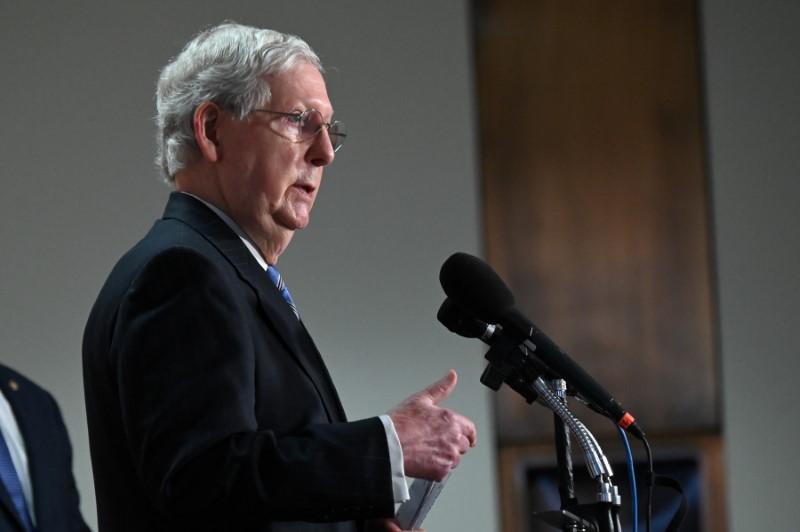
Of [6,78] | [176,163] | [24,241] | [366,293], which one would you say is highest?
[6,78]

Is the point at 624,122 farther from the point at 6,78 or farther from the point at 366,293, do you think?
the point at 6,78

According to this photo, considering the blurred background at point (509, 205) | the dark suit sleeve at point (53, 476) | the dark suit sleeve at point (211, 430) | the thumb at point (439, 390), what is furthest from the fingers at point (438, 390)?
the blurred background at point (509, 205)

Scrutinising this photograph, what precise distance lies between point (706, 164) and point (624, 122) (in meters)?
0.40

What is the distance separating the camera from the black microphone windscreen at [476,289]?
56.6 inches

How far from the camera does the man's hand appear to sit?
53.5 inches

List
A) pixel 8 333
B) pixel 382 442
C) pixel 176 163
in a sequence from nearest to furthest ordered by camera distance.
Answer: pixel 382 442 < pixel 176 163 < pixel 8 333

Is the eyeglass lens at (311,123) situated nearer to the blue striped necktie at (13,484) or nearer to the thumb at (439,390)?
the thumb at (439,390)

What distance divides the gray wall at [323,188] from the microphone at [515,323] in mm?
2800

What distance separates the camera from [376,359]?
4.28m

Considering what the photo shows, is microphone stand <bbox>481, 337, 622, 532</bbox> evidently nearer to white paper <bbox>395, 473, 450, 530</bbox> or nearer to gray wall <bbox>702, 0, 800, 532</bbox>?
white paper <bbox>395, 473, 450, 530</bbox>

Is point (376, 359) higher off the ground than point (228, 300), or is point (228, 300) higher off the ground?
point (228, 300)

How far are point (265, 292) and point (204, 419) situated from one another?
308mm

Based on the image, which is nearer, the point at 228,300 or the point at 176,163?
the point at 228,300

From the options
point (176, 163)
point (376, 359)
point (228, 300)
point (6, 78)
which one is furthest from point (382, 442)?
point (6, 78)
